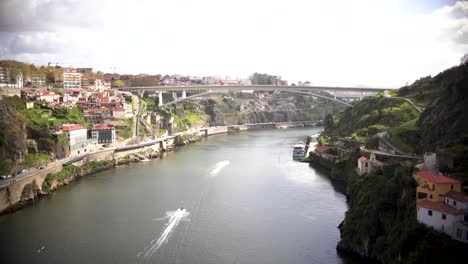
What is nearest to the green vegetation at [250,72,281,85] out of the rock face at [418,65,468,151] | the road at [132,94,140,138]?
the road at [132,94,140,138]

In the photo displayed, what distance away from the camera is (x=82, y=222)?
1007 cm

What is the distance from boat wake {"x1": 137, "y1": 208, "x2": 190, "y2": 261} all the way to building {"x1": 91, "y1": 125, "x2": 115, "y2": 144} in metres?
8.25

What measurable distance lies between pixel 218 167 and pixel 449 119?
319 inches

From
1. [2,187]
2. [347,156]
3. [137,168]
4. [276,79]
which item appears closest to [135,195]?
[2,187]

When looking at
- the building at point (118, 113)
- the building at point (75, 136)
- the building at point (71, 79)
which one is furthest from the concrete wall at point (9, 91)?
the building at point (71, 79)

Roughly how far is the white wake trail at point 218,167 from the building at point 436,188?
8.58 m

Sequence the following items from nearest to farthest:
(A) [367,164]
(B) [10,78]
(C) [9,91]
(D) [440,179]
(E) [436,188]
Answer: (E) [436,188] → (D) [440,179] → (A) [367,164] → (C) [9,91] → (B) [10,78]

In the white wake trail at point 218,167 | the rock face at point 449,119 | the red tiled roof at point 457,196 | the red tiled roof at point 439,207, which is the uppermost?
the rock face at point 449,119

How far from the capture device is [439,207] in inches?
261

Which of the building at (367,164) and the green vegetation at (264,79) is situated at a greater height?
the green vegetation at (264,79)

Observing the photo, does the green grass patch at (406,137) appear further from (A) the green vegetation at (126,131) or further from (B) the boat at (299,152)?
(A) the green vegetation at (126,131)

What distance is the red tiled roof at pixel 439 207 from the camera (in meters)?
6.52

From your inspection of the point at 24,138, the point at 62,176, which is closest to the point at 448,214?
the point at 62,176

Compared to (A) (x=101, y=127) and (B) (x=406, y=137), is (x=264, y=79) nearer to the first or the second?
(A) (x=101, y=127)
